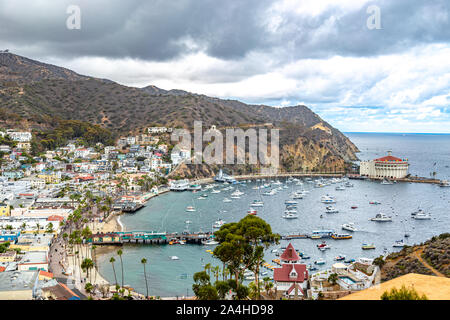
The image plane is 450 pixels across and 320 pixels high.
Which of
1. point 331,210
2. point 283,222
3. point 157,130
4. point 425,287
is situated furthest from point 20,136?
point 425,287

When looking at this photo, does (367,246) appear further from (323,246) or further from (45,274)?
(45,274)

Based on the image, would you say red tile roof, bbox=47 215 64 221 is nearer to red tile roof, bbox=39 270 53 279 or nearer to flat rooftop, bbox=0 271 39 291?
red tile roof, bbox=39 270 53 279

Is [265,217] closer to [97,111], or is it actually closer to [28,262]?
[28,262]

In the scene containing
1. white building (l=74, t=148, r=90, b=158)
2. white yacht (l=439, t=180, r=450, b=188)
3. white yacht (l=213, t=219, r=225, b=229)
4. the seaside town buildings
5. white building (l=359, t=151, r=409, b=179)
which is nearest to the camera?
the seaside town buildings

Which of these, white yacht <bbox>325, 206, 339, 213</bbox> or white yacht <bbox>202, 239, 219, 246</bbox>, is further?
white yacht <bbox>325, 206, 339, 213</bbox>

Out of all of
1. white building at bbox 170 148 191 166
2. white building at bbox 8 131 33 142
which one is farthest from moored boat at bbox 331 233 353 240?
white building at bbox 8 131 33 142

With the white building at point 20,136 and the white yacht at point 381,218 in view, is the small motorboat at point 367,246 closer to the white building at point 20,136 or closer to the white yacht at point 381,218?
the white yacht at point 381,218
